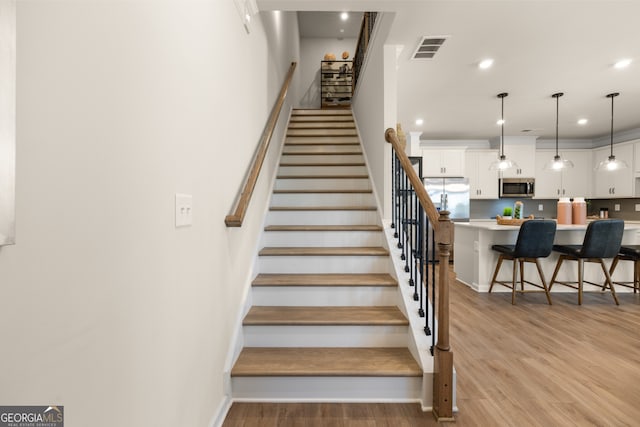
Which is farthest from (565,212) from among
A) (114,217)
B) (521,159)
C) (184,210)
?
(114,217)

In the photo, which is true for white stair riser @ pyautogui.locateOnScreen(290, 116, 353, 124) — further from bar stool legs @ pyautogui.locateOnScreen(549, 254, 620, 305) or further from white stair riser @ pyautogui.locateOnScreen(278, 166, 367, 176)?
bar stool legs @ pyautogui.locateOnScreen(549, 254, 620, 305)

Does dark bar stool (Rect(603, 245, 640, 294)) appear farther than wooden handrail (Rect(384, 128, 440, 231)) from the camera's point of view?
Yes

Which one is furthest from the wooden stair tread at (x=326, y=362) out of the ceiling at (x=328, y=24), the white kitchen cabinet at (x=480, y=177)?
the ceiling at (x=328, y=24)

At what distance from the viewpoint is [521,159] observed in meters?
7.36

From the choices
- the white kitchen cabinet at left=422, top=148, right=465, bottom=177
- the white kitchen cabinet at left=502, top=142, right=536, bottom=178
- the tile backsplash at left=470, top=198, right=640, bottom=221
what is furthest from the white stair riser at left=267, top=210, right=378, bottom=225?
the white kitchen cabinet at left=502, top=142, right=536, bottom=178

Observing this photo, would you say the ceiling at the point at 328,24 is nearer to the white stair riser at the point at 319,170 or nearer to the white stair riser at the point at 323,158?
the white stair riser at the point at 323,158

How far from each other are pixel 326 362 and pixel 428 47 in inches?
119

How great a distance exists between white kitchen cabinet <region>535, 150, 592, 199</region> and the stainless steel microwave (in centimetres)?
27

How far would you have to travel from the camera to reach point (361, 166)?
13.0 ft

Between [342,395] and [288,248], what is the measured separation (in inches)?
51.6

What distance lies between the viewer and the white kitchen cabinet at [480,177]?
24.0ft

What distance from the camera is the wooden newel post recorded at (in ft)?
5.58

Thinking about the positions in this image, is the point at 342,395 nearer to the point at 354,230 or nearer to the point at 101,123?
the point at 354,230

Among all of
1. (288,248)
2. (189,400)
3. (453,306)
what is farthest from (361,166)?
(189,400)
